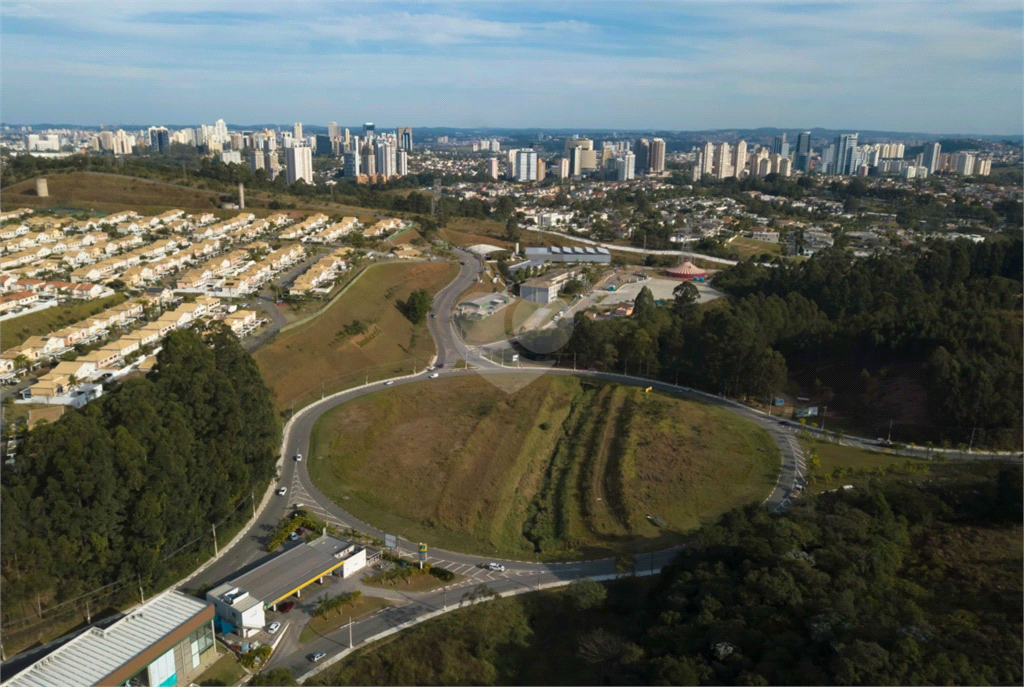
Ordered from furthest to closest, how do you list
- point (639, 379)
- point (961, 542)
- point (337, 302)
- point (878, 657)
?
point (337, 302), point (639, 379), point (961, 542), point (878, 657)

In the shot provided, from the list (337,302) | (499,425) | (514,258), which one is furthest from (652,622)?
(514,258)

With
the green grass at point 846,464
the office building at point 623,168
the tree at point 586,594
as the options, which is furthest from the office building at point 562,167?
the tree at point 586,594

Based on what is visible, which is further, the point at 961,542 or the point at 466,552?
the point at 466,552

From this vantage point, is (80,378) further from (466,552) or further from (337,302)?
(466,552)

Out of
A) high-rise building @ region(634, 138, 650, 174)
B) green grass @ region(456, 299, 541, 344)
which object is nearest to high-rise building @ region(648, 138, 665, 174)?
high-rise building @ region(634, 138, 650, 174)

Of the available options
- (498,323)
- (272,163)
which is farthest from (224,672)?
(272,163)

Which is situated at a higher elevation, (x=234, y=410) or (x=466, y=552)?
(x=234, y=410)
